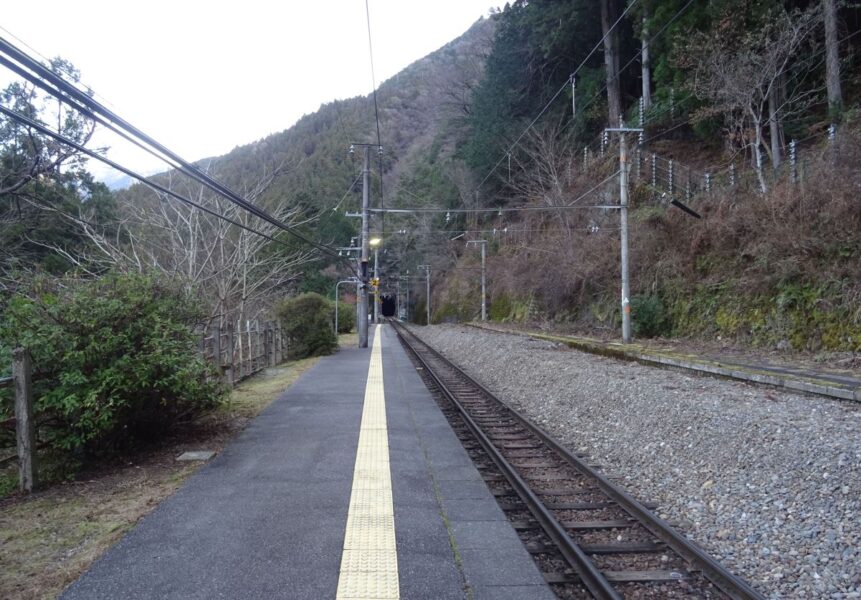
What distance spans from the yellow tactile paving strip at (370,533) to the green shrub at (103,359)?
2.42 metres

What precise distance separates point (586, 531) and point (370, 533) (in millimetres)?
1965

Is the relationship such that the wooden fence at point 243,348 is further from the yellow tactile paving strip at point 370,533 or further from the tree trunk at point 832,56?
the tree trunk at point 832,56

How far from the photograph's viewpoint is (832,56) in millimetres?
16875

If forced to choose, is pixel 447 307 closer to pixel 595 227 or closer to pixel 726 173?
pixel 595 227

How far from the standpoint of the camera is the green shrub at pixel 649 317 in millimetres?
18609

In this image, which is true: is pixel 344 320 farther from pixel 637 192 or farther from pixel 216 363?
pixel 216 363

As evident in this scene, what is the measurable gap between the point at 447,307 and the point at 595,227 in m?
32.2

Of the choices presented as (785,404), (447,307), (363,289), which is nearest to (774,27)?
(785,404)

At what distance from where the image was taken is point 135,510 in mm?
5059

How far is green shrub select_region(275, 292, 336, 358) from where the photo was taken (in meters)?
21.2

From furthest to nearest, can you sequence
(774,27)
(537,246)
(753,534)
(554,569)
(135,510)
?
(537,246), (774,27), (135,510), (753,534), (554,569)

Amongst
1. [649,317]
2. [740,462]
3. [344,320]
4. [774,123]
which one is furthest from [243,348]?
[344,320]

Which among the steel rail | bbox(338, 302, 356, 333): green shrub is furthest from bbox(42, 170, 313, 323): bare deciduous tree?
bbox(338, 302, 356, 333): green shrub

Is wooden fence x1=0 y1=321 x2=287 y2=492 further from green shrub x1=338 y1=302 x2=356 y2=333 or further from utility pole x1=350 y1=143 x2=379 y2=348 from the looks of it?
green shrub x1=338 y1=302 x2=356 y2=333
